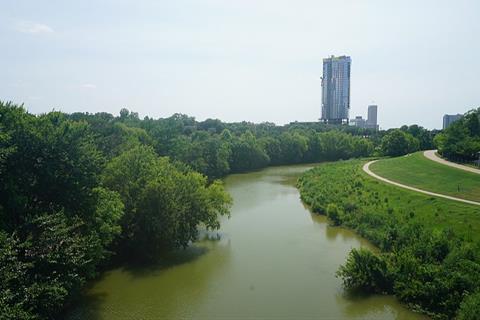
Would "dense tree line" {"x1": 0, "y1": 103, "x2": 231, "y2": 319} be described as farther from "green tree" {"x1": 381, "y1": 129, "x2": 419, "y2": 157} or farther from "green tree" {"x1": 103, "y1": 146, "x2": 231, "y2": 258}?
"green tree" {"x1": 381, "y1": 129, "x2": 419, "y2": 157}

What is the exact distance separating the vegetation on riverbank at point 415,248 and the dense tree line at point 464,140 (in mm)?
14492

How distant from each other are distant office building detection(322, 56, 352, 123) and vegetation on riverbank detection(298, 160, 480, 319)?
120m

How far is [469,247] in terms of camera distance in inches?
830

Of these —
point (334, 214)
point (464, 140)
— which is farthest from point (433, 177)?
point (334, 214)

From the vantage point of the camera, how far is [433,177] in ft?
135

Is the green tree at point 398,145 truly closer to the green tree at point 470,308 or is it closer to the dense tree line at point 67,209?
the dense tree line at point 67,209

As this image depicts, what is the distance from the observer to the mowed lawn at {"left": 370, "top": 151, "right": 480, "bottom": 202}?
34.2m

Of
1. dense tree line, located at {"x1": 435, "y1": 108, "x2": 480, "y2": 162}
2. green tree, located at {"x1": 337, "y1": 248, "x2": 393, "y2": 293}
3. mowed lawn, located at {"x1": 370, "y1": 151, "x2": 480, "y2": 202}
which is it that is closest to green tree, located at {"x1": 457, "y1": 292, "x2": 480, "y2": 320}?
green tree, located at {"x1": 337, "y1": 248, "x2": 393, "y2": 293}

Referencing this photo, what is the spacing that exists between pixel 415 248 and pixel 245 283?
959cm

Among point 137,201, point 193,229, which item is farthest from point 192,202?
point 137,201

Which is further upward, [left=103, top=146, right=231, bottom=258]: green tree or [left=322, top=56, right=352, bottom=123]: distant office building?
[left=322, top=56, right=352, bottom=123]: distant office building

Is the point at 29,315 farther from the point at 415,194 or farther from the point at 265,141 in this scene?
the point at 265,141

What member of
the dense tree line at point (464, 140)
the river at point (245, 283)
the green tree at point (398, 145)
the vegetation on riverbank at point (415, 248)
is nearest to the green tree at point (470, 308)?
the vegetation on riverbank at point (415, 248)

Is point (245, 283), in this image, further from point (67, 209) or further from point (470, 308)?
point (470, 308)
